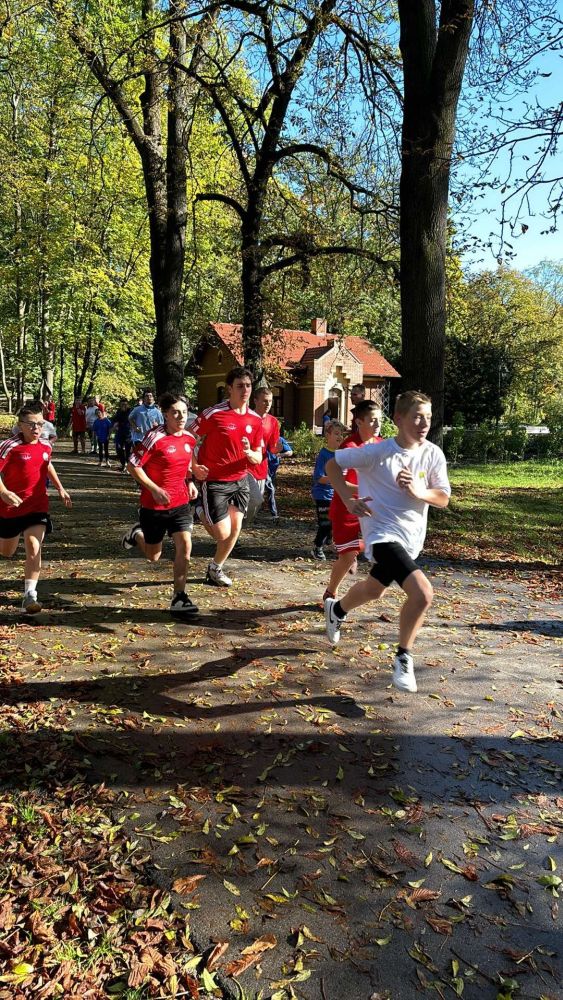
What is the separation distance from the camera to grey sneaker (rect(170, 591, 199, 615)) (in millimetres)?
6633

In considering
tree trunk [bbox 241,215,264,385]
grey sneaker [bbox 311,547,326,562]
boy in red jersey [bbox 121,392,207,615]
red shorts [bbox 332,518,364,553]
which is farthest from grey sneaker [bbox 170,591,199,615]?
tree trunk [bbox 241,215,264,385]

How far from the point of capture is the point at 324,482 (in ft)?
27.1

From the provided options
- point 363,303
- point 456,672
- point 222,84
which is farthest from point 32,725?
point 363,303

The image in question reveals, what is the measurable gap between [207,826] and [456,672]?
284 cm

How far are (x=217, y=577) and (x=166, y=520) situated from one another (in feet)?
4.49

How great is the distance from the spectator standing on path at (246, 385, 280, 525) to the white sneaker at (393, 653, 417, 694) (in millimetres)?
3883

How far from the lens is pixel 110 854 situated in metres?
3.12

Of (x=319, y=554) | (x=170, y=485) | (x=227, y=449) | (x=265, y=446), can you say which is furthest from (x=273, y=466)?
(x=170, y=485)

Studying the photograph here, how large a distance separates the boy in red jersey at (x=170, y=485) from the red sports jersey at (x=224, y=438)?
0.19m

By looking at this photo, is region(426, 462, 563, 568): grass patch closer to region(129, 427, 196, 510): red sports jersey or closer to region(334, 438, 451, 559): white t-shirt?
region(129, 427, 196, 510): red sports jersey

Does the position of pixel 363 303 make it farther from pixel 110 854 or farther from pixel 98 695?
pixel 110 854

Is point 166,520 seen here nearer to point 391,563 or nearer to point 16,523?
point 16,523

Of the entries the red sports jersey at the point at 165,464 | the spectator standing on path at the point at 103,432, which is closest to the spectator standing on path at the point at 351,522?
the red sports jersey at the point at 165,464

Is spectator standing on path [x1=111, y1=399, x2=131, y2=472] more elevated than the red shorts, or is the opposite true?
spectator standing on path [x1=111, y1=399, x2=131, y2=472]
